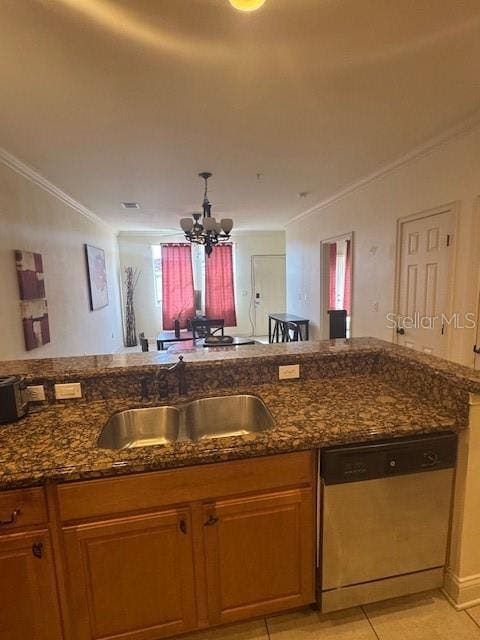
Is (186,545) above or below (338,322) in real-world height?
below

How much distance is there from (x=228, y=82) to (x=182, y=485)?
203 cm

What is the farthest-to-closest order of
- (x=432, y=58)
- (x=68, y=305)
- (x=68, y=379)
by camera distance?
(x=68, y=305) → (x=432, y=58) → (x=68, y=379)

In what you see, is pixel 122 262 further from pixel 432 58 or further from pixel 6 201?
pixel 432 58

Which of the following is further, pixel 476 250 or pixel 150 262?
pixel 150 262

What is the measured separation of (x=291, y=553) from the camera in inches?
50.9

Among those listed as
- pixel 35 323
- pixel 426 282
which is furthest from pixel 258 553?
pixel 35 323

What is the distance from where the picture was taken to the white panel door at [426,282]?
2775 millimetres

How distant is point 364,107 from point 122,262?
6143 millimetres

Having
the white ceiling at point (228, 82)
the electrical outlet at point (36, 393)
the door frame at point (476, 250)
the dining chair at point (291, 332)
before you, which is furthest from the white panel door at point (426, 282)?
the electrical outlet at point (36, 393)

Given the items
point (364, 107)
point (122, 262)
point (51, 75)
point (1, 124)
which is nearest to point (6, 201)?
point (1, 124)

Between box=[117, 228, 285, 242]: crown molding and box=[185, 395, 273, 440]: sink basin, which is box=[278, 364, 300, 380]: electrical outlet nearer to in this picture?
box=[185, 395, 273, 440]: sink basin

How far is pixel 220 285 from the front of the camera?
25.0 ft

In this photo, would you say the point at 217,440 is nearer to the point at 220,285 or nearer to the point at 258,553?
the point at 258,553

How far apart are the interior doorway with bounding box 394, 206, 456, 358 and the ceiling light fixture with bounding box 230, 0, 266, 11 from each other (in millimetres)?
2169
